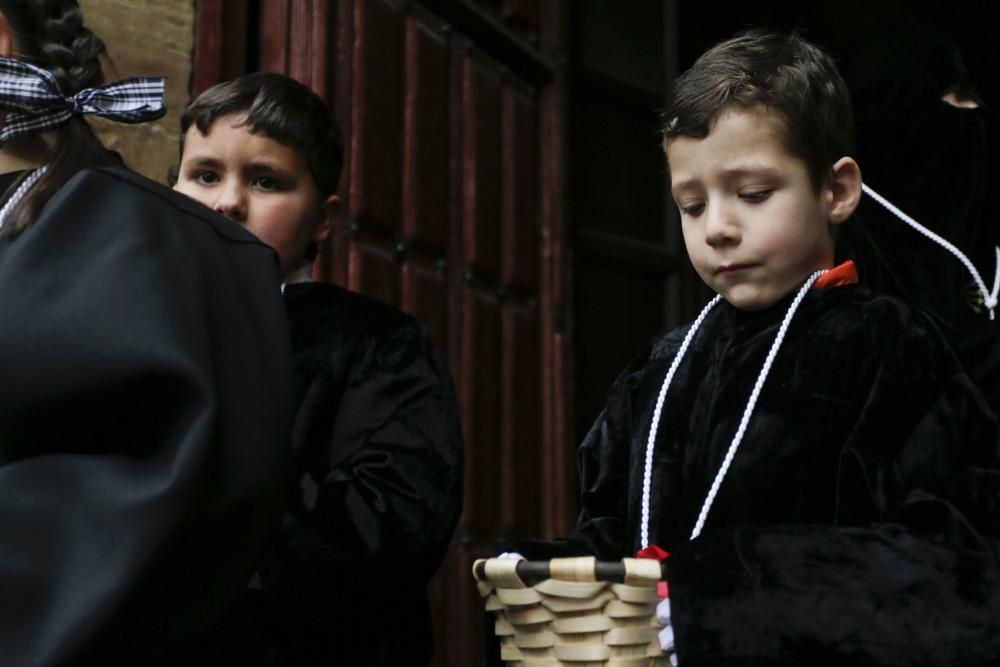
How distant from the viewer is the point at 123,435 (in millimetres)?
1164

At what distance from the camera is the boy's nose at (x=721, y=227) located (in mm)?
1630

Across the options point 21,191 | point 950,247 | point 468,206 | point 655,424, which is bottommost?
point 655,424

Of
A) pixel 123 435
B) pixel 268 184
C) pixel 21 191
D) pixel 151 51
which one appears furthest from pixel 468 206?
pixel 123 435

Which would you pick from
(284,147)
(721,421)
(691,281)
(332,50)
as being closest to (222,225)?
(721,421)

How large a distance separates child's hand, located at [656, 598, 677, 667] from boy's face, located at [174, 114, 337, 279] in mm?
956

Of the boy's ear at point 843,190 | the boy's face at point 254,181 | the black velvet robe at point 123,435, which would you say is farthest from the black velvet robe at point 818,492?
the boy's face at point 254,181

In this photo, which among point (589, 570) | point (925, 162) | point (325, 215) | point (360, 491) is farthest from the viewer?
point (925, 162)

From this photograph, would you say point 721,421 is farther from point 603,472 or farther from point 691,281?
point 691,281

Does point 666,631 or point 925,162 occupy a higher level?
point 925,162

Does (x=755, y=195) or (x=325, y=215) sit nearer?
(x=755, y=195)

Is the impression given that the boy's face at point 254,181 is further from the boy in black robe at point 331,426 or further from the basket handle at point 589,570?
the basket handle at point 589,570

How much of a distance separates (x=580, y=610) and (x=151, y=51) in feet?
6.75

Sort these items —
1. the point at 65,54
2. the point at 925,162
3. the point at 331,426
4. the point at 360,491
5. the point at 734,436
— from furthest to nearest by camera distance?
the point at 925,162 → the point at 331,426 → the point at 360,491 → the point at 734,436 → the point at 65,54

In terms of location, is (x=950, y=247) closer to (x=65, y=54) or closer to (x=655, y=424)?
(x=655, y=424)
